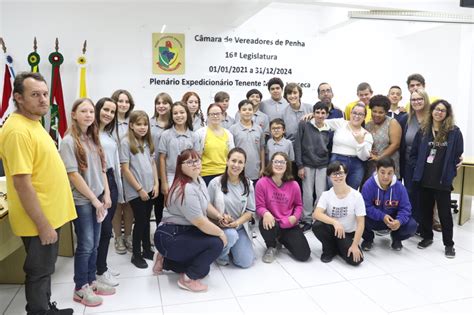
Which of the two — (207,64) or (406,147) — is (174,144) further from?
(207,64)

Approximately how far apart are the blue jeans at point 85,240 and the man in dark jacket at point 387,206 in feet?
7.37

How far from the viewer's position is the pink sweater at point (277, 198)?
322 cm

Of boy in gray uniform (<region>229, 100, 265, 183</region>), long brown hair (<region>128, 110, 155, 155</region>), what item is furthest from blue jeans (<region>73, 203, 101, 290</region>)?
boy in gray uniform (<region>229, 100, 265, 183</region>)

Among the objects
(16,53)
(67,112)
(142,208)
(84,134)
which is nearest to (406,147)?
(142,208)

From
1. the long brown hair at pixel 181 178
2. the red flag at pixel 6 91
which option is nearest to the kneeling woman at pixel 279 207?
the long brown hair at pixel 181 178

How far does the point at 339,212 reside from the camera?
3115 millimetres

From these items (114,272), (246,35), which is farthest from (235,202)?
(246,35)

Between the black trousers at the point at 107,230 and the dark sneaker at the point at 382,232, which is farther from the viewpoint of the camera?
the dark sneaker at the point at 382,232

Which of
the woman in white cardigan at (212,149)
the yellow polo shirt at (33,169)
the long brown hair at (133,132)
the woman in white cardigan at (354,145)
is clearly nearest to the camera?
the yellow polo shirt at (33,169)

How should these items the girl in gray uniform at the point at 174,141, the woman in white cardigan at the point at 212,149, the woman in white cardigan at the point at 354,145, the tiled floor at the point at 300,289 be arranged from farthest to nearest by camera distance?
the woman in white cardigan at the point at 354,145
the woman in white cardigan at the point at 212,149
the girl in gray uniform at the point at 174,141
the tiled floor at the point at 300,289

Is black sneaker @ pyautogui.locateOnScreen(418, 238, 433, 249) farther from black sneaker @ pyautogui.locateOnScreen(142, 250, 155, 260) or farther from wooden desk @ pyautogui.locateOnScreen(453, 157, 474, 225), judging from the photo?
black sneaker @ pyautogui.locateOnScreen(142, 250, 155, 260)

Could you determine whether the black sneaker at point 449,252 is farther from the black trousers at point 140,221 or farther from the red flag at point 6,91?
the red flag at point 6,91

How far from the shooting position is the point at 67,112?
193 inches

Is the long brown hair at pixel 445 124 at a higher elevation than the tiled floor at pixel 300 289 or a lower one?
higher
